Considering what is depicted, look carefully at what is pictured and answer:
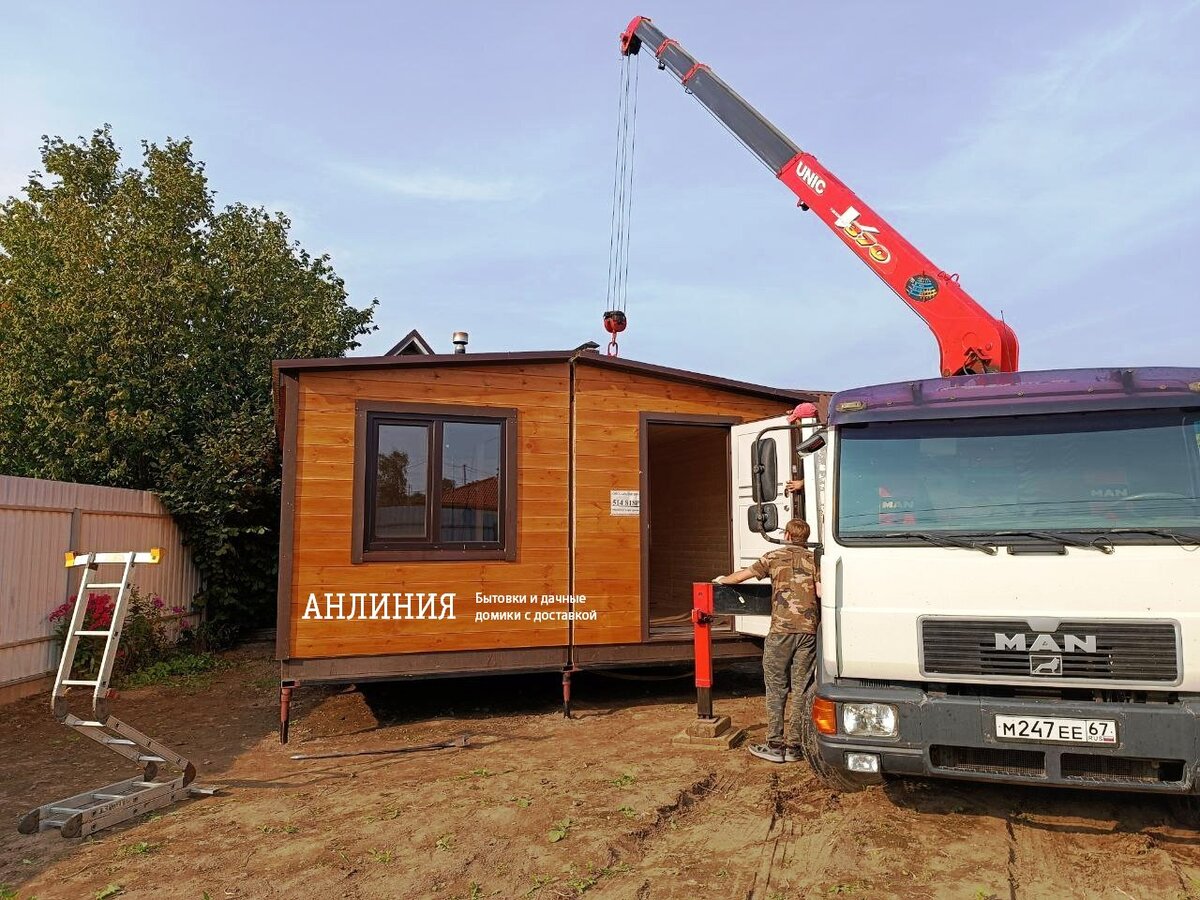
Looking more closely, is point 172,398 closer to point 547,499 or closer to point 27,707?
point 27,707

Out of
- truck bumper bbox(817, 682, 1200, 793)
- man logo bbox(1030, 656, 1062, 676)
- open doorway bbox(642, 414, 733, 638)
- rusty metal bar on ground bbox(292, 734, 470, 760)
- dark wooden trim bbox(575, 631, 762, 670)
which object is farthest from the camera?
open doorway bbox(642, 414, 733, 638)

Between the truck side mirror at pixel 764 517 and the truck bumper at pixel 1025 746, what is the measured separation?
1244 mm

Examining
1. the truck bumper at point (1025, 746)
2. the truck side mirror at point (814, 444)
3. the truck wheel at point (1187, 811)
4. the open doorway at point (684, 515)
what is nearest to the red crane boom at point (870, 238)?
the open doorway at point (684, 515)

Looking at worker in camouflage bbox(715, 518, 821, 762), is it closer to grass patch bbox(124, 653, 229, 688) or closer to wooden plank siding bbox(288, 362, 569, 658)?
wooden plank siding bbox(288, 362, 569, 658)

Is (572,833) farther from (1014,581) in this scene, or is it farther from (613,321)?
(613,321)

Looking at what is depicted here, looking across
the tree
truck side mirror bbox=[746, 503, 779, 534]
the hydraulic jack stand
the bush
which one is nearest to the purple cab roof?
truck side mirror bbox=[746, 503, 779, 534]

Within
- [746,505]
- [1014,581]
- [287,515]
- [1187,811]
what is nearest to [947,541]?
[1014,581]

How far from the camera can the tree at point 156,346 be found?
12688 millimetres

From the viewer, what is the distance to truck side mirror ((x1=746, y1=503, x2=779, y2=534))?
16.9ft

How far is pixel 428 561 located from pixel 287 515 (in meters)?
1.29

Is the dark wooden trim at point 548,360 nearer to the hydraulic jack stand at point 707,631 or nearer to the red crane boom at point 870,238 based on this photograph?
the red crane boom at point 870,238

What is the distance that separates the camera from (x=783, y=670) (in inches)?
231

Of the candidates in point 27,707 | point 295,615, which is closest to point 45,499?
point 27,707

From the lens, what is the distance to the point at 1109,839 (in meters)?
4.27
